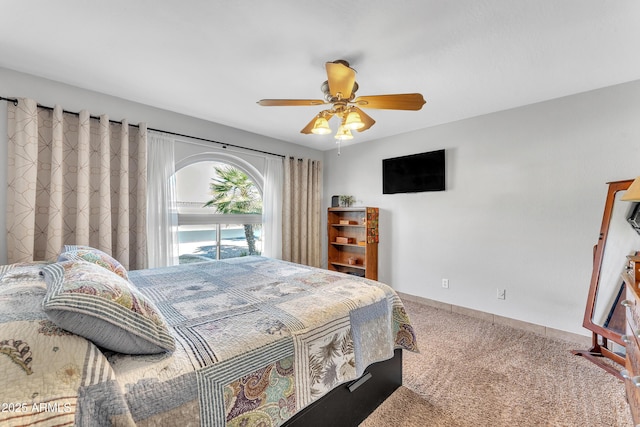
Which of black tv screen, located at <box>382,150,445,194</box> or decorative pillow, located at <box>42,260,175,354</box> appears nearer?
decorative pillow, located at <box>42,260,175,354</box>

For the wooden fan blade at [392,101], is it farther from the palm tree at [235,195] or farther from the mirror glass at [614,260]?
the palm tree at [235,195]

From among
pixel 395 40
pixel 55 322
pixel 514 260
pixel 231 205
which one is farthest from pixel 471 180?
pixel 55 322

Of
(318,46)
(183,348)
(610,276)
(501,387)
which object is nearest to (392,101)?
(318,46)

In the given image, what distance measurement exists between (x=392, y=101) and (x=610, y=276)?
7.49 ft

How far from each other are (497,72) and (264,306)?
8.18 ft

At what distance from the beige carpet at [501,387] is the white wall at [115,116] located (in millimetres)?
3123

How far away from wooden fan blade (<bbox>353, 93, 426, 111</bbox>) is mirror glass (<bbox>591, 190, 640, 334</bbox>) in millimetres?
1893

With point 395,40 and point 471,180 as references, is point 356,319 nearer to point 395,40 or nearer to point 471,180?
point 395,40

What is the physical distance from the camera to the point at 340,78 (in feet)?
5.79

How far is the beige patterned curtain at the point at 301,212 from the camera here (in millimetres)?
4141

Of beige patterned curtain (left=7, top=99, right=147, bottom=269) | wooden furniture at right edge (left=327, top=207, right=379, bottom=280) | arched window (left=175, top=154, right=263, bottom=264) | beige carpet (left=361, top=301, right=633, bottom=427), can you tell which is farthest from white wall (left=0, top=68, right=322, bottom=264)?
beige carpet (left=361, top=301, right=633, bottom=427)

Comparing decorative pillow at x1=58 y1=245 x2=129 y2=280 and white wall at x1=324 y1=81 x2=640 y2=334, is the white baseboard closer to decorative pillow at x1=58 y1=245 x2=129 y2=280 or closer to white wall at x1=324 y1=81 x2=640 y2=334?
white wall at x1=324 y1=81 x2=640 y2=334

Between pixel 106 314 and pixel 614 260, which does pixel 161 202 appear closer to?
pixel 106 314

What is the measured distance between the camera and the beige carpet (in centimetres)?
162
